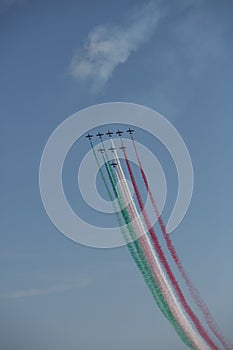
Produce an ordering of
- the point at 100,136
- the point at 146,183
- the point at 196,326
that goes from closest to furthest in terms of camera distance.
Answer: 1. the point at 196,326
2. the point at 146,183
3. the point at 100,136

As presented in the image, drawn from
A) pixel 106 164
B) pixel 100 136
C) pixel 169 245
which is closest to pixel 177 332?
pixel 169 245

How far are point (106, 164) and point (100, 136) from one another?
2.25 meters

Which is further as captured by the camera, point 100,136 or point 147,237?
point 100,136

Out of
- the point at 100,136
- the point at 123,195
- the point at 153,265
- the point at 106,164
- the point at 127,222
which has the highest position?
the point at 100,136

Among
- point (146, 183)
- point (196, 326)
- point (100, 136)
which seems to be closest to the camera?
point (196, 326)

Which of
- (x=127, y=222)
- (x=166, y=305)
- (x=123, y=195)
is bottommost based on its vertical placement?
(x=166, y=305)

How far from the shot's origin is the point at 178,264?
22.0 m

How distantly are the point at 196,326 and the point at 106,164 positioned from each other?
9364mm

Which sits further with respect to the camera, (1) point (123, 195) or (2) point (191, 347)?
(1) point (123, 195)

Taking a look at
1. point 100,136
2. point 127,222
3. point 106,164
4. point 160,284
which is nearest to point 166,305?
point 160,284

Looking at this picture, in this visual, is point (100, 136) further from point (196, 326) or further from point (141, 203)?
point (196, 326)

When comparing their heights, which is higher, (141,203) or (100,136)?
(100,136)

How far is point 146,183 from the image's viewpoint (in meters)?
23.1

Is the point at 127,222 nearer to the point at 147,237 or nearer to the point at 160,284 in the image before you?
the point at 147,237
